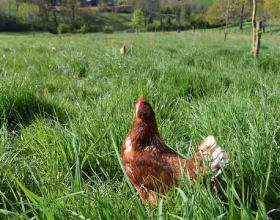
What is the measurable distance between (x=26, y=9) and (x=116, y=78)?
6736 centimetres

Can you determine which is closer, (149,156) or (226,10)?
(149,156)

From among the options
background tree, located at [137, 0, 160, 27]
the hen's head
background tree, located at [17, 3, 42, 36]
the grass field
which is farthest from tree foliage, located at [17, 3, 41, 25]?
the hen's head

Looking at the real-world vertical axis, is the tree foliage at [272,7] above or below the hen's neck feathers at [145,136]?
above

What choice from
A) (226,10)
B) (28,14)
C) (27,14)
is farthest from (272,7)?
(28,14)

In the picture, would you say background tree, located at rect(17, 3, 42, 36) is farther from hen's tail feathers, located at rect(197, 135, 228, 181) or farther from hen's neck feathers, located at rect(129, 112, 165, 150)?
hen's tail feathers, located at rect(197, 135, 228, 181)

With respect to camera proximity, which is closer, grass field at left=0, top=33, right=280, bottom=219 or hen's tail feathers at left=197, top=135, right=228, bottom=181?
grass field at left=0, top=33, right=280, bottom=219

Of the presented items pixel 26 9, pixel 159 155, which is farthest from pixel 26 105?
pixel 26 9

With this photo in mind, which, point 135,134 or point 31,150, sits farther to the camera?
point 31,150

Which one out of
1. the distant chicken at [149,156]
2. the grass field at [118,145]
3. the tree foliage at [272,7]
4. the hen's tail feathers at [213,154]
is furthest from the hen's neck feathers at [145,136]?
the tree foliage at [272,7]

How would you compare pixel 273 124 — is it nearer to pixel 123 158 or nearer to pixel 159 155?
pixel 159 155

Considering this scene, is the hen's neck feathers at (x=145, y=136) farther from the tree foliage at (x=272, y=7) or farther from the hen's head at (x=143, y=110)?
the tree foliage at (x=272, y=7)

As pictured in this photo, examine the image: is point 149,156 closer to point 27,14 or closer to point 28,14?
point 27,14

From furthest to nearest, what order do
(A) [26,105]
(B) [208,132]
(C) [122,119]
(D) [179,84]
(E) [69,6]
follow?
(E) [69,6]
(D) [179,84]
(A) [26,105]
(C) [122,119]
(B) [208,132]

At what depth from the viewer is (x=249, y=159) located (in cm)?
132
